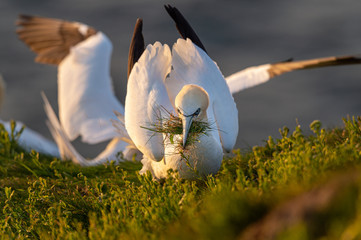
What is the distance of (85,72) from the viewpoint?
459 inches

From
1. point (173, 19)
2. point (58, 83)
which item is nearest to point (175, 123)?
point (173, 19)

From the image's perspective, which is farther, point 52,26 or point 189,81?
point 52,26

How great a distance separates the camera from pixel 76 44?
13180 mm

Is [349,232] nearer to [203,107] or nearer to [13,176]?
[203,107]

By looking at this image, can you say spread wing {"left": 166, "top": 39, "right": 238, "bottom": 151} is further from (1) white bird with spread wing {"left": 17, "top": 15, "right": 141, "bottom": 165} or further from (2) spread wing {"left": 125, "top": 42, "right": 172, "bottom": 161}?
(1) white bird with spread wing {"left": 17, "top": 15, "right": 141, "bottom": 165}

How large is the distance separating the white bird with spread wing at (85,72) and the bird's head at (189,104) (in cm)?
227

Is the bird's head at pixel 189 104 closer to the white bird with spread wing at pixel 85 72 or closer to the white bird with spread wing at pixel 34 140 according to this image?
the white bird with spread wing at pixel 85 72

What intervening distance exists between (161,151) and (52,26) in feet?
29.3

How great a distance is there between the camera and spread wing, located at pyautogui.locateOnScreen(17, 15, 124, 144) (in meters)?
10.8

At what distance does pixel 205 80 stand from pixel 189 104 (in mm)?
794

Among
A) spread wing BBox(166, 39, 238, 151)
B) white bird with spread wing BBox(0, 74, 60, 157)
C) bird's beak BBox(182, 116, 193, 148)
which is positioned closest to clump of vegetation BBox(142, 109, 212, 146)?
bird's beak BBox(182, 116, 193, 148)

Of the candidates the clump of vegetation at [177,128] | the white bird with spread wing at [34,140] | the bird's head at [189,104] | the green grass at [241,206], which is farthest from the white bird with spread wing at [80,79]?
the bird's head at [189,104]

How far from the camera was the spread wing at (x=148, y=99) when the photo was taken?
19.2 feet

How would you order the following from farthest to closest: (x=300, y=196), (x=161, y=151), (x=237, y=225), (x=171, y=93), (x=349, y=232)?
(x=171, y=93), (x=161, y=151), (x=237, y=225), (x=300, y=196), (x=349, y=232)
